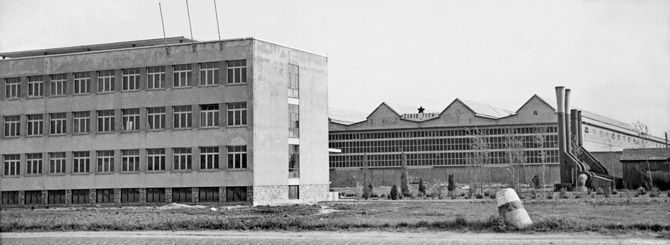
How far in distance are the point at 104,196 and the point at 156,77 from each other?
9.04 meters

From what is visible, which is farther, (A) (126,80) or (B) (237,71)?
(A) (126,80)

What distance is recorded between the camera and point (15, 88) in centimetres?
5641

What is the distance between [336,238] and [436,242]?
2.58m

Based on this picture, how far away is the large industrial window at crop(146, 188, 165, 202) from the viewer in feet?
168

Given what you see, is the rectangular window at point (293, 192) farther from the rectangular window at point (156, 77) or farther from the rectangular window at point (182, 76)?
the rectangular window at point (156, 77)

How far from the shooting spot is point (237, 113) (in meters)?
50.2

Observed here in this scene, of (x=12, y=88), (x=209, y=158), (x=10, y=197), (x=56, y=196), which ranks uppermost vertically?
(x=12, y=88)

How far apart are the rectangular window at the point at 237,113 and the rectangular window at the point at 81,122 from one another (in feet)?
36.2

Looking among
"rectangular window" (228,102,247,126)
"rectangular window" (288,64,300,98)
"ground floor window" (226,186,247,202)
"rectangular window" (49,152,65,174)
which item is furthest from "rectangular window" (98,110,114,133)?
"rectangular window" (288,64,300,98)

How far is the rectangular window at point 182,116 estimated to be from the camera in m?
51.2

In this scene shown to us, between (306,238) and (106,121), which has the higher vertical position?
(106,121)

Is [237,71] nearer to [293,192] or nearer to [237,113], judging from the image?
[237,113]

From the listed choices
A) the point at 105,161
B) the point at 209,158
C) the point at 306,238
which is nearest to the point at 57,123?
the point at 105,161

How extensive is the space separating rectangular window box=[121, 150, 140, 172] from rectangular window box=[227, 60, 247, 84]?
338 inches
